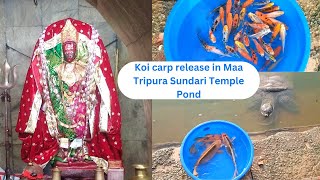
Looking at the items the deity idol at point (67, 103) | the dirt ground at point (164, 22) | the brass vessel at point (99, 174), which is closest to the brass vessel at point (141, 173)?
the deity idol at point (67, 103)

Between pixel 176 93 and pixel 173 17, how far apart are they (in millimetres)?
480

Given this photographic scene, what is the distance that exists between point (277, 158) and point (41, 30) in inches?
73.1

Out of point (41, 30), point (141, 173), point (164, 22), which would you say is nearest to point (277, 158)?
point (141, 173)

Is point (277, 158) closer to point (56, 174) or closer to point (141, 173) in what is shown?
point (141, 173)

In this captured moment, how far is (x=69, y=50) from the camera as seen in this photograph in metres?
4.43

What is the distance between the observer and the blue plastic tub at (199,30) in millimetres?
4211

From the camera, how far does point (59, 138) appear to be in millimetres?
4430

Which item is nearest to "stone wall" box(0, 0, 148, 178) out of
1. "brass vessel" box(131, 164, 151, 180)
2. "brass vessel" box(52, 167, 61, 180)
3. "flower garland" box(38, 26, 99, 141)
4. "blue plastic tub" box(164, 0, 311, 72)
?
"brass vessel" box(131, 164, 151, 180)

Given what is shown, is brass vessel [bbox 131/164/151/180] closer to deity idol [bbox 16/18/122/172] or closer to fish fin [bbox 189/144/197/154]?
deity idol [bbox 16/18/122/172]

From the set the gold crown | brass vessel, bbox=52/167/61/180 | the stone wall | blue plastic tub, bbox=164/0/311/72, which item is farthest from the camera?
the stone wall

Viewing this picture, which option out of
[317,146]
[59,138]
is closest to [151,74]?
[59,138]

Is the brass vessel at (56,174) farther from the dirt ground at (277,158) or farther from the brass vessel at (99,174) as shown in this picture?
the dirt ground at (277,158)

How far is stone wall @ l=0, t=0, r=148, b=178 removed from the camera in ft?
15.5

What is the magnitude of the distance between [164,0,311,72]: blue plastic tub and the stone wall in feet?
1.95
